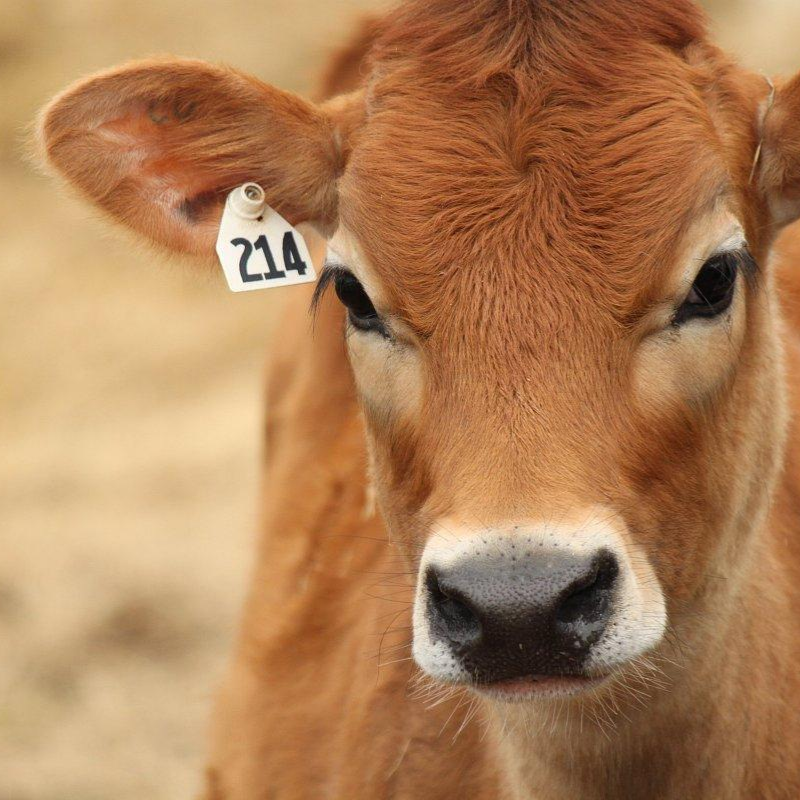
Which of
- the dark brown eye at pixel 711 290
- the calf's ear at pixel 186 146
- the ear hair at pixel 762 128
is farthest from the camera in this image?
the calf's ear at pixel 186 146

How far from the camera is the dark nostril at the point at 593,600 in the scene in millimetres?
2705

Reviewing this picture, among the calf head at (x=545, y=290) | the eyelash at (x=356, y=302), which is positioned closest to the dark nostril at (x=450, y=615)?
the calf head at (x=545, y=290)

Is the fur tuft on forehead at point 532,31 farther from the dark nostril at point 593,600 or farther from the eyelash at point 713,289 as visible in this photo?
the dark nostril at point 593,600

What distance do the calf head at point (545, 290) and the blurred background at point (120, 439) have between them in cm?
74

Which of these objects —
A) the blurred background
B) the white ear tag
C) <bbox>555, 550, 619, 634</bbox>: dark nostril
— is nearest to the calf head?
<bbox>555, 550, 619, 634</bbox>: dark nostril

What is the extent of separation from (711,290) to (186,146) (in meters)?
1.48

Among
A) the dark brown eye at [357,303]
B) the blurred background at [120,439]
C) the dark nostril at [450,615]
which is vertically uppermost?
the dark brown eye at [357,303]

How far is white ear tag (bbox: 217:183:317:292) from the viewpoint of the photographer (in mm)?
3715

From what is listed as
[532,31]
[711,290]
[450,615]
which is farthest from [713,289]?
[450,615]

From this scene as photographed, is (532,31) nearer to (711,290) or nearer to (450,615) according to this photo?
(711,290)

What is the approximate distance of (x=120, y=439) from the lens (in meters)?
10.4

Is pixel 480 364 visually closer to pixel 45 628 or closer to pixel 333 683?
pixel 333 683

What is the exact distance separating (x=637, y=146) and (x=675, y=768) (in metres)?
1.49

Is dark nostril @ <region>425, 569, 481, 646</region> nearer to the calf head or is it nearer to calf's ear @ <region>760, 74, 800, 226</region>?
the calf head
